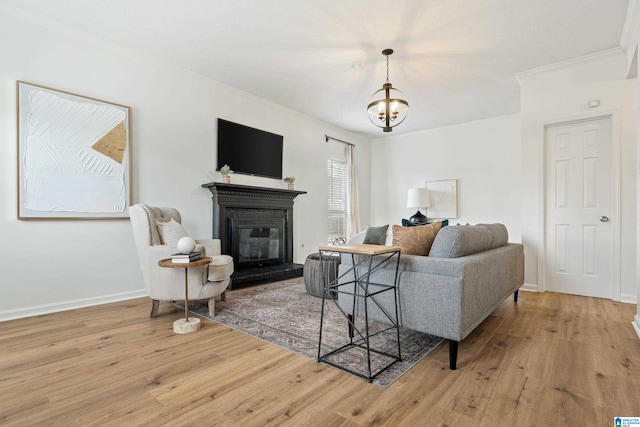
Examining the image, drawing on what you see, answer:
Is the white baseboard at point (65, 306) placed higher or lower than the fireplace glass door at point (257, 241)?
lower

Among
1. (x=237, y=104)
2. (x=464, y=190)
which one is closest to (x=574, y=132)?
(x=464, y=190)

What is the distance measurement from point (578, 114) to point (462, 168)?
2.40 meters

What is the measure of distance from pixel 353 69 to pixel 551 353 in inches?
135

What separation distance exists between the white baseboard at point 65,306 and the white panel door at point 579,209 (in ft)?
16.0

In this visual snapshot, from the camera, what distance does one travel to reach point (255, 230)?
184 inches

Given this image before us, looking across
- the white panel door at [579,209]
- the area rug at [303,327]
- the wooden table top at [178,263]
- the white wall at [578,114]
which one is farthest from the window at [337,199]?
the wooden table top at [178,263]

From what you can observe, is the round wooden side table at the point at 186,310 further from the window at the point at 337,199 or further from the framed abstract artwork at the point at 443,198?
the framed abstract artwork at the point at 443,198

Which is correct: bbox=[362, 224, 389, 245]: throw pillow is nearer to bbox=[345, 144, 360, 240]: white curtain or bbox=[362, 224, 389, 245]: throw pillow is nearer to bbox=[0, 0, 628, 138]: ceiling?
bbox=[0, 0, 628, 138]: ceiling

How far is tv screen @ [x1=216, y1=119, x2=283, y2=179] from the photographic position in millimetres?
4422

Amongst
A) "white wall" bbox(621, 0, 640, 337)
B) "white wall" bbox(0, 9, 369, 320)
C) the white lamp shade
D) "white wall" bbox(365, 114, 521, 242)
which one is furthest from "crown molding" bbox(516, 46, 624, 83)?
"white wall" bbox(0, 9, 369, 320)

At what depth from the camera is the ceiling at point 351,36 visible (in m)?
2.76

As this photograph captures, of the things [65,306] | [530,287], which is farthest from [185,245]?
[530,287]

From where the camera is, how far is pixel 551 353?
2.11 meters

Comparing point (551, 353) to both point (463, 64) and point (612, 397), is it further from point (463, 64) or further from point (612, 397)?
point (463, 64)
